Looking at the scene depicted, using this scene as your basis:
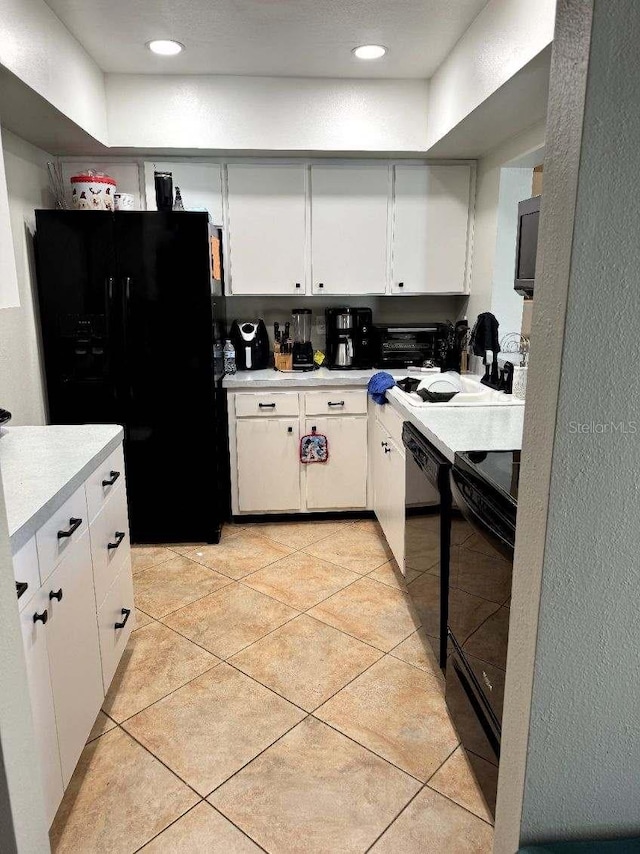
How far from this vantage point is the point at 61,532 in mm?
1609

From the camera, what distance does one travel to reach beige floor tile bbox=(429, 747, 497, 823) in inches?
67.7

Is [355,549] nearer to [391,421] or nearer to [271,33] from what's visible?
[391,421]

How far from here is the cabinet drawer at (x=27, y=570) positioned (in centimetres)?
135

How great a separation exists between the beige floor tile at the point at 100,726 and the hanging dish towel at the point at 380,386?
1.98m

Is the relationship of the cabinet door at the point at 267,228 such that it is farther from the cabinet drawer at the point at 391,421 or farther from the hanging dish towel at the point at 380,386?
the cabinet drawer at the point at 391,421

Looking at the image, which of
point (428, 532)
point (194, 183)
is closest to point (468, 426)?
point (428, 532)

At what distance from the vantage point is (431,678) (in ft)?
7.50

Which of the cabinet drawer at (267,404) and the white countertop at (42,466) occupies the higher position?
the white countertop at (42,466)

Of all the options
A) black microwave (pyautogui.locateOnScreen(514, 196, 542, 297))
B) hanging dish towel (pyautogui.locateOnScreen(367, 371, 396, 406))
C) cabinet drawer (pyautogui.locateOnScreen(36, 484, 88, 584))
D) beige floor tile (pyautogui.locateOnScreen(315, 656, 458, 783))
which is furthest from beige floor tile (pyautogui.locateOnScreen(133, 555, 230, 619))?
black microwave (pyautogui.locateOnScreen(514, 196, 542, 297))

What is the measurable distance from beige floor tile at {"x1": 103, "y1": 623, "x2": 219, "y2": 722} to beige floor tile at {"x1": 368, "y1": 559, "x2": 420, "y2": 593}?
995mm

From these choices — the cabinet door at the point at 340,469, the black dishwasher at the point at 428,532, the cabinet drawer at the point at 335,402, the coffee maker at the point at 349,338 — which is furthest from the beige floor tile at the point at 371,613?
the coffee maker at the point at 349,338

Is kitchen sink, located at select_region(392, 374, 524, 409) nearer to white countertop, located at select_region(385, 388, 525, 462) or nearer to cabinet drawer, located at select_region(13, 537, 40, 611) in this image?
white countertop, located at select_region(385, 388, 525, 462)

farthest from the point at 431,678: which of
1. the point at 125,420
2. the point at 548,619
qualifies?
the point at 125,420

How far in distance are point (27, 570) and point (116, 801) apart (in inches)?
32.9
